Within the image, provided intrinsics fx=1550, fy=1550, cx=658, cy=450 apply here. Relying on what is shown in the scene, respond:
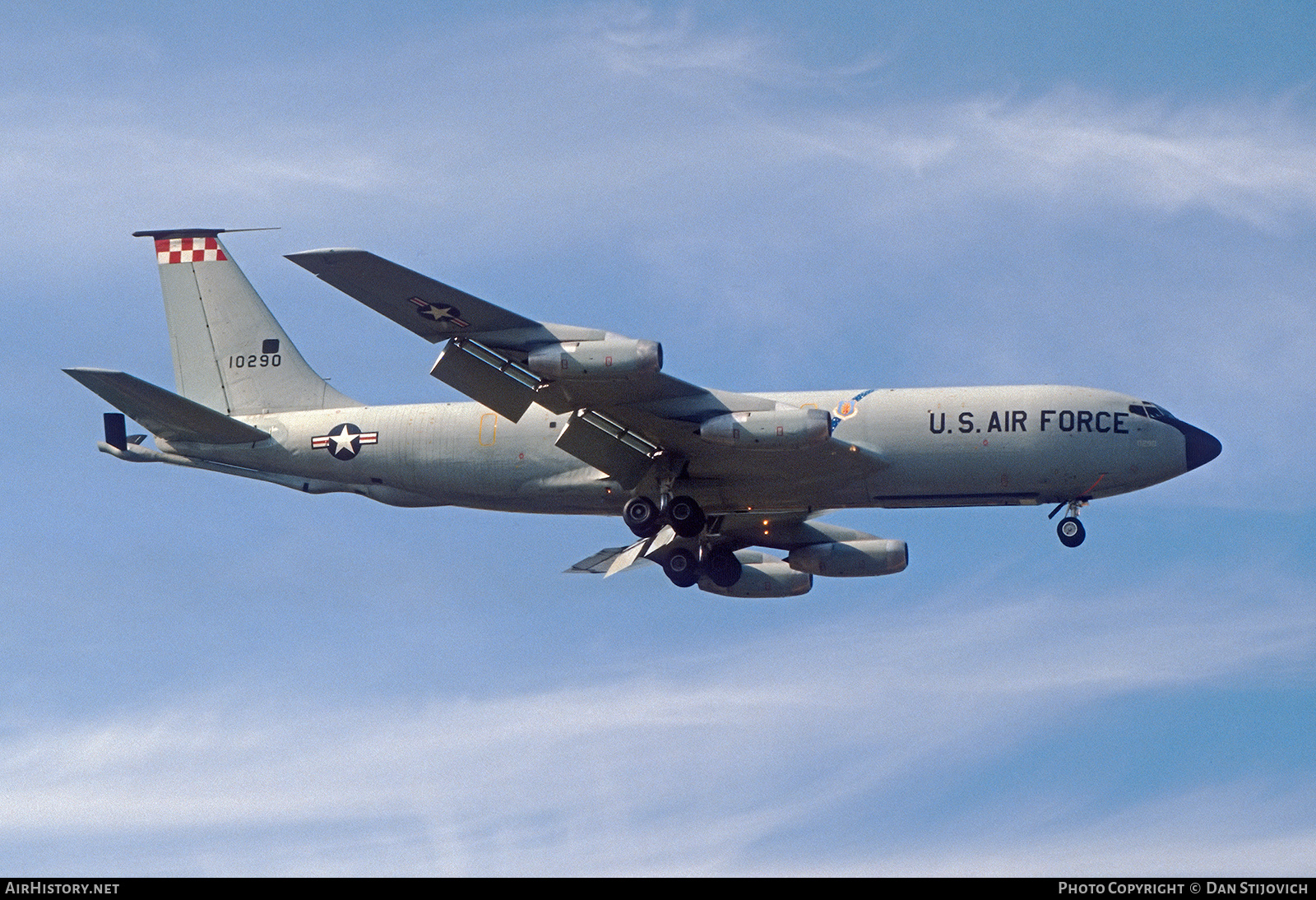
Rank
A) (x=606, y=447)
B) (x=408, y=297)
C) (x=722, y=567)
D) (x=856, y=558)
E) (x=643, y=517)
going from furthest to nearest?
(x=722, y=567), (x=856, y=558), (x=643, y=517), (x=606, y=447), (x=408, y=297)

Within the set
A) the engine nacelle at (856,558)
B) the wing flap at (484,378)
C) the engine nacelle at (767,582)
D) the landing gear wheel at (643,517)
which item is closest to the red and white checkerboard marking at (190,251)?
the wing flap at (484,378)

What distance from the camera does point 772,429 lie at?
127 feet

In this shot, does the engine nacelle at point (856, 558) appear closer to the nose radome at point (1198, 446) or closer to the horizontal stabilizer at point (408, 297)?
the nose radome at point (1198, 446)

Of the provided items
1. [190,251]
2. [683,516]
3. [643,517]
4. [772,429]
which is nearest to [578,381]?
[772,429]

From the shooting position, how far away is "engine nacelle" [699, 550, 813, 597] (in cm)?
4900

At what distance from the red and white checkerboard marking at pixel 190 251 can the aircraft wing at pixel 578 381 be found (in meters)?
15.2

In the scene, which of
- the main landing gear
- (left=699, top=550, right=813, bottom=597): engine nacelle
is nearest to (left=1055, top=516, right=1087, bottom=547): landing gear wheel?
the main landing gear

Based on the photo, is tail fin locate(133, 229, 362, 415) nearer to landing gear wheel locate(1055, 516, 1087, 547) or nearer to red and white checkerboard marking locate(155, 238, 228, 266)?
red and white checkerboard marking locate(155, 238, 228, 266)

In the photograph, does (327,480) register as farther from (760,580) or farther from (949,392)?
(949,392)

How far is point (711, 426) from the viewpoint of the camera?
A: 3912 cm

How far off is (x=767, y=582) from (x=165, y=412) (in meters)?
18.9

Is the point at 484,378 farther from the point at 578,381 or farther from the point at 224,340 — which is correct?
the point at 224,340

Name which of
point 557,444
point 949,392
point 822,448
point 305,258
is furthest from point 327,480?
point 949,392
